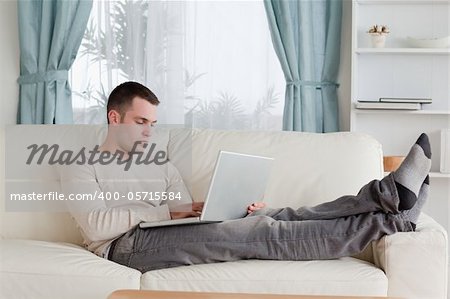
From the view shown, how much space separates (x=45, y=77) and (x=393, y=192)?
264cm

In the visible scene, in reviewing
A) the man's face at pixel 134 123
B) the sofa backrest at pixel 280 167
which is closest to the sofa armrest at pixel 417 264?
the sofa backrest at pixel 280 167

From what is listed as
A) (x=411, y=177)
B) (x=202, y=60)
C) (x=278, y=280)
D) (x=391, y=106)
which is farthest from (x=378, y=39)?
(x=278, y=280)

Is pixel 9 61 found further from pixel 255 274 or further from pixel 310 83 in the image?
pixel 255 274

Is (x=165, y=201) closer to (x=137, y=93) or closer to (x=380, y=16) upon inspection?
(x=137, y=93)

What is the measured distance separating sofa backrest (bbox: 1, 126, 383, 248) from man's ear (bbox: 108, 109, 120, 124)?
0.48 feet

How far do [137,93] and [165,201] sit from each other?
17.8 inches

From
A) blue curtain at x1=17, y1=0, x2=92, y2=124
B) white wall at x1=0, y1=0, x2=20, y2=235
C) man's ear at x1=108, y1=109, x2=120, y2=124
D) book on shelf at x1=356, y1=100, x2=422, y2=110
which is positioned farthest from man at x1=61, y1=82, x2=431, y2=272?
white wall at x1=0, y1=0, x2=20, y2=235

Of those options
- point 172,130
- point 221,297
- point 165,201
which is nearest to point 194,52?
point 172,130

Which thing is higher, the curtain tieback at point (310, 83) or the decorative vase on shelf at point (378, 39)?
the decorative vase on shelf at point (378, 39)

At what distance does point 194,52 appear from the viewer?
454 cm

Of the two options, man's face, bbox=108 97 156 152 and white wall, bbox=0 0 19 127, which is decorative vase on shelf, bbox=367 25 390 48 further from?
white wall, bbox=0 0 19 127

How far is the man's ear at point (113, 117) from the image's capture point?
3164mm

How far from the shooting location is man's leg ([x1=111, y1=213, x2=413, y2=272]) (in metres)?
2.66

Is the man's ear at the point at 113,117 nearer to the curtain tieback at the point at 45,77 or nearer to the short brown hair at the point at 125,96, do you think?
the short brown hair at the point at 125,96
